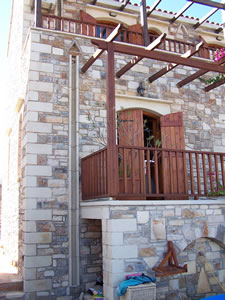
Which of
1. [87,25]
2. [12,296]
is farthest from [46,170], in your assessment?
[87,25]

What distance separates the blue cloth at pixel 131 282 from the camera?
446 cm

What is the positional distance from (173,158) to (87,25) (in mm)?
3975

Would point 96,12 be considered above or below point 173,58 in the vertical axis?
above

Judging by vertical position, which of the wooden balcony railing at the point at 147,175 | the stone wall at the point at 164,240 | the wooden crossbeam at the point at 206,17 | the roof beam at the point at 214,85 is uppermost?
the wooden crossbeam at the point at 206,17

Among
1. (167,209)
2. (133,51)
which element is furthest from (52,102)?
(167,209)

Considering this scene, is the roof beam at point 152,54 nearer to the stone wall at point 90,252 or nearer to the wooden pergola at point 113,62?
the wooden pergola at point 113,62

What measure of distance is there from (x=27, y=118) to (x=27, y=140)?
0.47m

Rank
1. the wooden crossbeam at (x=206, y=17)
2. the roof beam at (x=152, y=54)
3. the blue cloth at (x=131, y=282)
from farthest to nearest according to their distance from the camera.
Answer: the wooden crossbeam at (x=206, y=17), the roof beam at (x=152, y=54), the blue cloth at (x=131, y=282)

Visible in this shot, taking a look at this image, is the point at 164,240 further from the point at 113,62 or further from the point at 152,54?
the point at 152,54

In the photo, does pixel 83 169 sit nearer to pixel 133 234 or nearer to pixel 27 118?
pixel 27 118

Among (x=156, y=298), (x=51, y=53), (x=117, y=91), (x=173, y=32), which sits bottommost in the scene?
(x=156, y=298)

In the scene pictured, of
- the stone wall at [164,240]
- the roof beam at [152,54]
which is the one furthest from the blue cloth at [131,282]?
the roof beam at [152,54]

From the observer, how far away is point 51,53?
700 centimetres

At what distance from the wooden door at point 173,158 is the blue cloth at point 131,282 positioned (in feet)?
4.96
